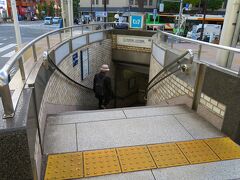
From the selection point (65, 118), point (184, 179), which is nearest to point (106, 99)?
point (65, 118)

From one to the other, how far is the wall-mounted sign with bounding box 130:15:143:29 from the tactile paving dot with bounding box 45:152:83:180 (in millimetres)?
10485

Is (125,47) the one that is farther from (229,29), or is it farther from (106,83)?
(229,29)

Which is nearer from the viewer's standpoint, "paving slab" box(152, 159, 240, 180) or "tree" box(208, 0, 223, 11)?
"paving slab" box(152, 159, 240, 180)

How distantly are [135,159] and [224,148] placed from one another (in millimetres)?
1268

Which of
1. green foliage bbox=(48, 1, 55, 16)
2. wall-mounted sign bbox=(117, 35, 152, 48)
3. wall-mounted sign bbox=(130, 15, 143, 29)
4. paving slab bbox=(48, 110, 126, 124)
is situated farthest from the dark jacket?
green foliage bbox=(48, 1, 55, 16)

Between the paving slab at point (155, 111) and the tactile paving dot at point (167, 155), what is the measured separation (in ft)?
3.37

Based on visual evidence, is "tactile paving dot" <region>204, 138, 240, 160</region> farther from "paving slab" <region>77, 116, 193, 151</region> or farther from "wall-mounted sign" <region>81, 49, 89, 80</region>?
"wall-mounted sign" <region>81, 49, 89, 80</region>

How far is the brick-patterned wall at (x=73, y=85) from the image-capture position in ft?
13.0

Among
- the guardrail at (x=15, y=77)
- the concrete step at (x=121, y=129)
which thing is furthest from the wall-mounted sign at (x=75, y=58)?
the concrete step at (x=121, y=129)

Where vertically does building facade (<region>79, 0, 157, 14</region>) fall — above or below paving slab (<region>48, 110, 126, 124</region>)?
above

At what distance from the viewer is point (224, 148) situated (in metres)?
2.93

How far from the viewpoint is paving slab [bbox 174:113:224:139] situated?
3.28 m

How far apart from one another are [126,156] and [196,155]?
91 cm

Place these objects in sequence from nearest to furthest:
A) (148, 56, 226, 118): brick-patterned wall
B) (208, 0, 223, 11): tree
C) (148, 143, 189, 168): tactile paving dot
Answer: (148, 143, 189, 168): tactile paving dot
(148, 56, 226, 118): brick-patterned wall
(208, 0, 223, 11): tree
